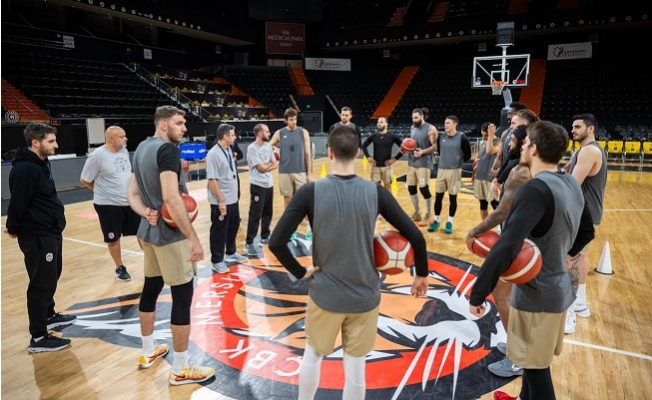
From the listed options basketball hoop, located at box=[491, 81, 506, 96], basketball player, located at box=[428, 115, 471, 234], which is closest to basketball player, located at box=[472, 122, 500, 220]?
basketball player, located at box=[428, 115, 471, 234]

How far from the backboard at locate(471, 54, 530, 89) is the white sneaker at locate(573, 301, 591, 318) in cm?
1211

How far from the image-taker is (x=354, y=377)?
2.44 meters

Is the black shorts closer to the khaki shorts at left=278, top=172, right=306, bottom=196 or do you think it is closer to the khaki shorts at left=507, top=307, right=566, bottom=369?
the khaki shorts at left=278, top=172, right=306, bottom=196

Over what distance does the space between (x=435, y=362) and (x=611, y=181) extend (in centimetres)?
1131

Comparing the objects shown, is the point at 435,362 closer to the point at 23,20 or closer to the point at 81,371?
the point at 81,371

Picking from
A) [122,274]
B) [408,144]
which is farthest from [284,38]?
[122,274]

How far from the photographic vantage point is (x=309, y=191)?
2.29 meters

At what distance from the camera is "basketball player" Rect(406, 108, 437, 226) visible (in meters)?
7.29

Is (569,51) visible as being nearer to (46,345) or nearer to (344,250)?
(344,250)

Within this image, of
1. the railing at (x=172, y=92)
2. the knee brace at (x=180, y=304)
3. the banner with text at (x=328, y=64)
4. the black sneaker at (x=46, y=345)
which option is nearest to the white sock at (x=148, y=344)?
the knee brace at (x=180, y=304)

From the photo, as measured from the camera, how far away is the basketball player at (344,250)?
7.45 feet

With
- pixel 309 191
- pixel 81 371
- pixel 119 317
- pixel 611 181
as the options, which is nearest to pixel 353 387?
pixel 309 191

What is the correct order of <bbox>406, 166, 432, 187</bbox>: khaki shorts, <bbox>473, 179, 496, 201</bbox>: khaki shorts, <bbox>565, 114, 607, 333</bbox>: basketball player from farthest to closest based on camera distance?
→ 1. <bbox>406, 166, 432, 187</bbox>: khaki shorts
2. <bbox>473, 179, 496, 201</bbox>: khaki shorts
3. <bbox>565, 114, 607, 333</bbox>: basketball player

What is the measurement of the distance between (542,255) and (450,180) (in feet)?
16.3
